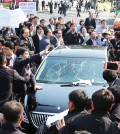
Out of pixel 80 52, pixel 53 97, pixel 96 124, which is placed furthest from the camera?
pixel 80 52

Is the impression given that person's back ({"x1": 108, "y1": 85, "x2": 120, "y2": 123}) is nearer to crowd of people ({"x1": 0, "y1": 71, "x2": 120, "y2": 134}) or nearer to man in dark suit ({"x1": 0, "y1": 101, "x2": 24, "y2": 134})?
crowd of people ({"x1": 0, "y1": 71, "x2": 120, "y2": 134})

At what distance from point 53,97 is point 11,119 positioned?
129 inches

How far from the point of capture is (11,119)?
4.26 m

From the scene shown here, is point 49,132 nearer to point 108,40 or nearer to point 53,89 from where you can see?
point 53,89

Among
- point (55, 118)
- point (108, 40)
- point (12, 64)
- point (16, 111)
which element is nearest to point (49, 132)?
point (55, 118)

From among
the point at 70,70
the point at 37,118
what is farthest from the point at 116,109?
the point at 70,70

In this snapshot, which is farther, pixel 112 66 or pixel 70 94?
pixel 112 66

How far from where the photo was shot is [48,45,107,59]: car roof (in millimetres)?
9062

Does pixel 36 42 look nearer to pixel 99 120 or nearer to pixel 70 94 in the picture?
pixel 70 94

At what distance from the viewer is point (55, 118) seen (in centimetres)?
480

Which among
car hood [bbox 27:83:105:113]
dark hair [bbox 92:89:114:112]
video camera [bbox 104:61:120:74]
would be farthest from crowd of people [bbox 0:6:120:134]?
video camera [bbox 104:61:120:74]

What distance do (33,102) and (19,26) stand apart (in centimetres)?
705

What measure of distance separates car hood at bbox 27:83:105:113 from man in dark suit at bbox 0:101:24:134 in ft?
9.32

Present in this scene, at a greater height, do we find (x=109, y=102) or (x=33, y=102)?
(x=109, y=102)
